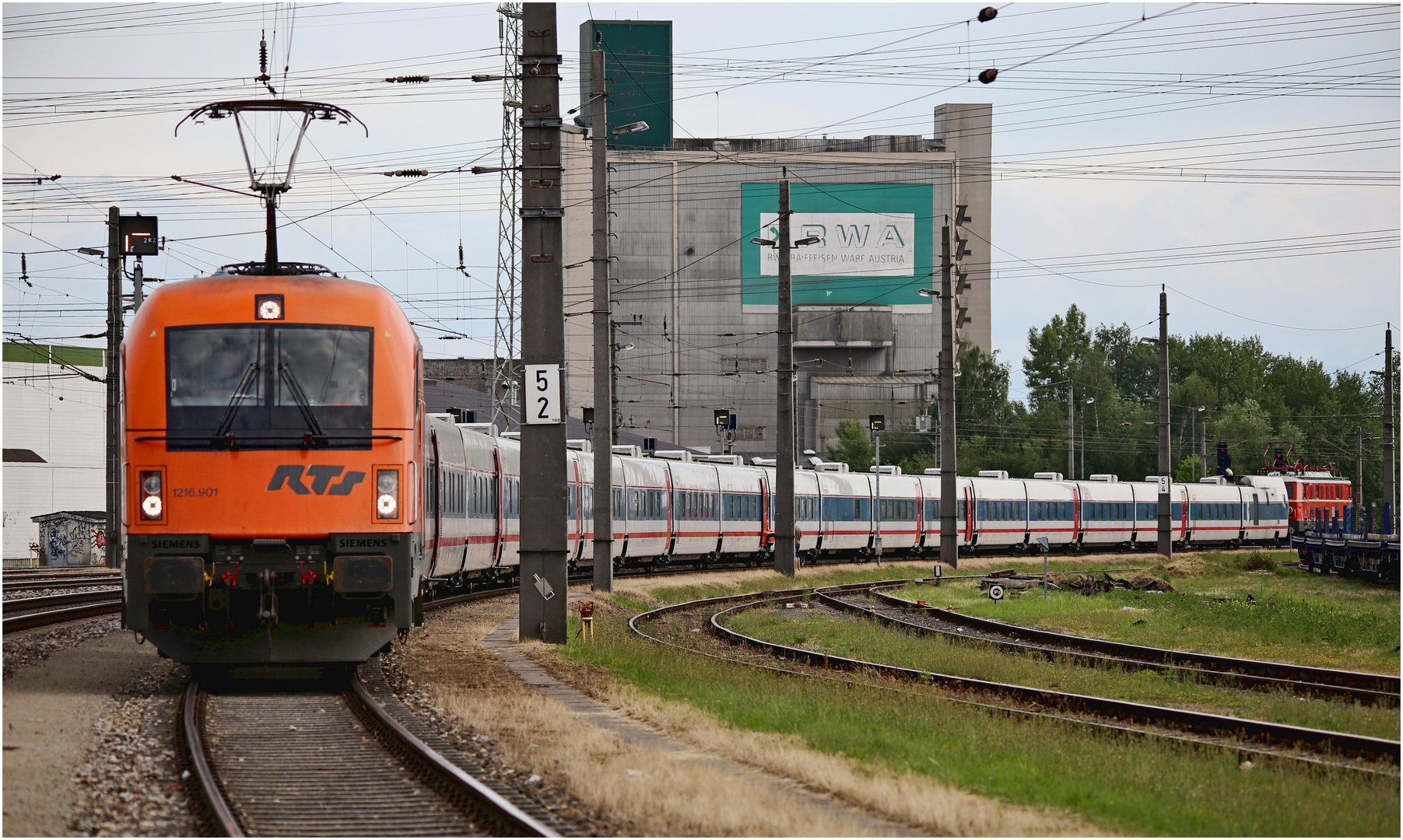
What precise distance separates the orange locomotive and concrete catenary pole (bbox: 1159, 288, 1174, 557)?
43156 mm

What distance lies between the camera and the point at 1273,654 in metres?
23.1

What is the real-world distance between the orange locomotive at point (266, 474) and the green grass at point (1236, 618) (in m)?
14.8

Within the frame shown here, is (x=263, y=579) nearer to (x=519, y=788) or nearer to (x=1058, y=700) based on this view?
(x=519, y=788)

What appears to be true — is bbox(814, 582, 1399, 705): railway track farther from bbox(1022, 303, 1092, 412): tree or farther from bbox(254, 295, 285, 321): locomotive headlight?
bbox(1022, 303, 1092, 412): tree

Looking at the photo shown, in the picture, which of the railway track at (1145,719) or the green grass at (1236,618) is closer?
the railway track at (1145,719)

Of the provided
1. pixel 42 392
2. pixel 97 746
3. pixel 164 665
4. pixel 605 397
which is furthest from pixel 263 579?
pixel 42 392

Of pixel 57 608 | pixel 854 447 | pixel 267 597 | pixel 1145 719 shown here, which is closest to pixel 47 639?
pixel 57 608

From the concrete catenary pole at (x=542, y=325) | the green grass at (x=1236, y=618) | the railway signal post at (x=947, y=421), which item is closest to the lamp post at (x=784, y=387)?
the green grass at (x=1236, y=618)

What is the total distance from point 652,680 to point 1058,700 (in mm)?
4792

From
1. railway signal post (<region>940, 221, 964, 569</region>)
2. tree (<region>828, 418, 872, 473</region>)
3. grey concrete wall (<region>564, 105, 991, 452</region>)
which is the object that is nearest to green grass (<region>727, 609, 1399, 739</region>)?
railway signal post (<region>940, 221, 964, 569</region>)

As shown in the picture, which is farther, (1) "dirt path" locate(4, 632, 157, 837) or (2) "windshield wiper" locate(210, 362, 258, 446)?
(2) "windshield wiper" locate(210, 362, 258, 446)

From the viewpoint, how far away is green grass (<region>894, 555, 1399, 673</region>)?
23547mm

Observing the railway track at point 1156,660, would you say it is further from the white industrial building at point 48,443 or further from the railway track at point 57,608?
the white industrial building at point 48,443

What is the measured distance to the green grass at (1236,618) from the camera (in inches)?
927
